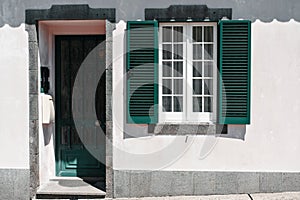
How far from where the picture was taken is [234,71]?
23.6 ft

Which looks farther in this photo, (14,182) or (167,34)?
(14,182)

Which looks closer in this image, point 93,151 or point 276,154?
point 276,154

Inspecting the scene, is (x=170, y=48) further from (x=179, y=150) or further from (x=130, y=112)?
(x=179, y=150)

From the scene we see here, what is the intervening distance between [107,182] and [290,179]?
348cm

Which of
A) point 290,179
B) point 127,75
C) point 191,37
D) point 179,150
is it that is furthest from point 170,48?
point 290,179

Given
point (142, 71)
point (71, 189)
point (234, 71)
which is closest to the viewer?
point (234, 71)

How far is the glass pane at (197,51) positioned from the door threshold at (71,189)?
126 inches

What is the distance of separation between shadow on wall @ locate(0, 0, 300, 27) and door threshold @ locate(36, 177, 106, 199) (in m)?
3.30

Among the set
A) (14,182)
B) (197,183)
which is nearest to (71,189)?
(14,182)

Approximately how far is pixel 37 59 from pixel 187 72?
9.64 feet

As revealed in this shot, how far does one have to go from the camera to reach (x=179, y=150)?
7.45 m

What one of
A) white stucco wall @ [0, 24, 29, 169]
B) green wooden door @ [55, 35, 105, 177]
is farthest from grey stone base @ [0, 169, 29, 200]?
green wooden door @ [55, 35, 105, 177]

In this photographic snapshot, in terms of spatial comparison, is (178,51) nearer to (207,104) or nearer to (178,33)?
(178,33)

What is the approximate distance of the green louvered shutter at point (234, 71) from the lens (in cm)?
713
